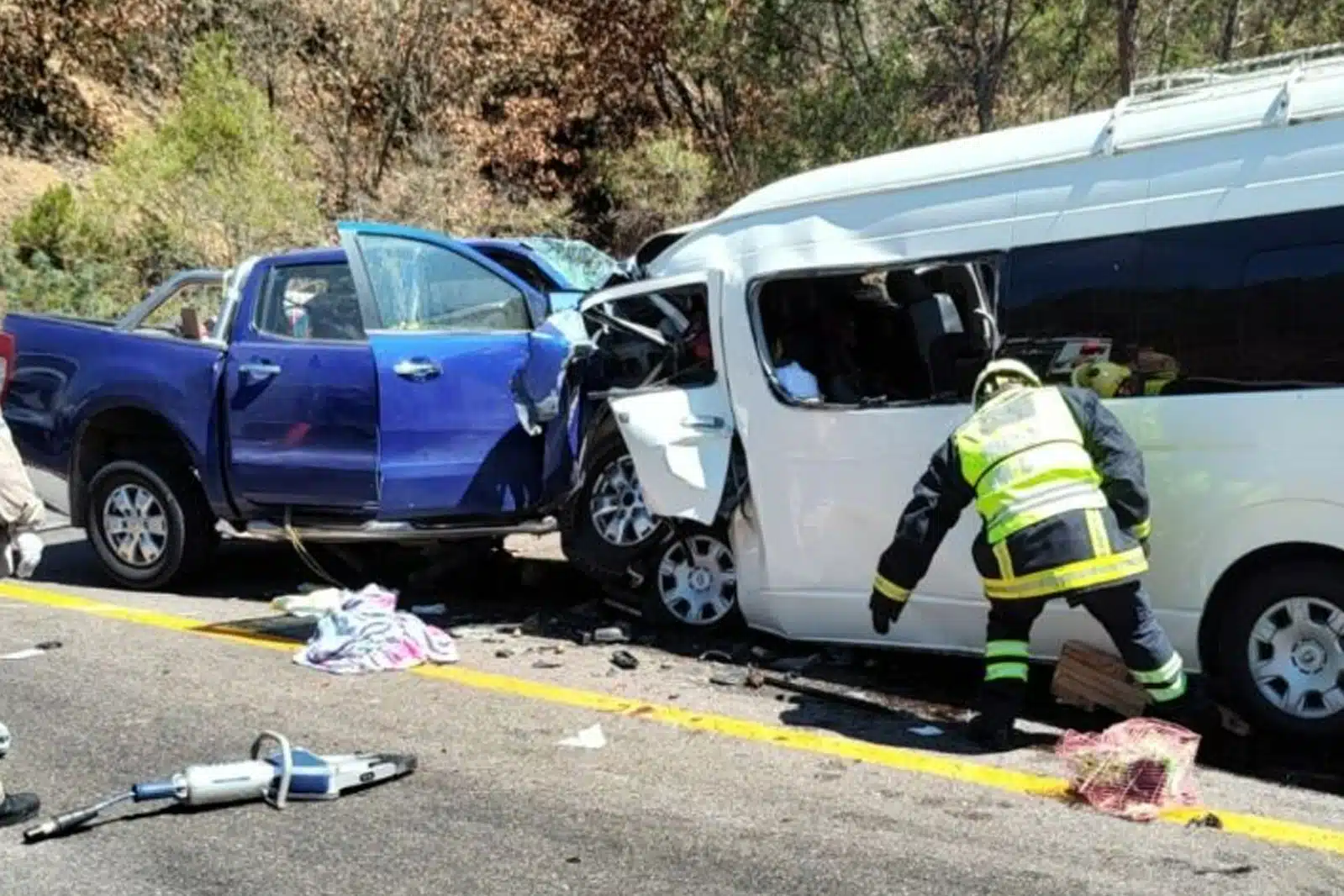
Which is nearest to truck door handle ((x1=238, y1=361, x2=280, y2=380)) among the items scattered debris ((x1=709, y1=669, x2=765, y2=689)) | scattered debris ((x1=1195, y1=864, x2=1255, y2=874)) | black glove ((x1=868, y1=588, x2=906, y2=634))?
scattered debris ((x1=709, y1=669, x2=765, y2=689))

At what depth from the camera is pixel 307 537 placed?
8.03m

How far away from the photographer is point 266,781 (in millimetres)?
5121

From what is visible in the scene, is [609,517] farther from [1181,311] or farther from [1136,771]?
[1136,771]

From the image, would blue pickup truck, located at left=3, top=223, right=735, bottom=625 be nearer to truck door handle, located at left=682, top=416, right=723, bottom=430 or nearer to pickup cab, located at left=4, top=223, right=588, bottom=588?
pickup cab, located at left=4, top=223, right=588, bottom=588

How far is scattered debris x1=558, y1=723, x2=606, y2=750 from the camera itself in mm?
5746

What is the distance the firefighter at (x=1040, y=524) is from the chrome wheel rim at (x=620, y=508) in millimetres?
2044

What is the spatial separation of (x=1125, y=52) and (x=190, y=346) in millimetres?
8414

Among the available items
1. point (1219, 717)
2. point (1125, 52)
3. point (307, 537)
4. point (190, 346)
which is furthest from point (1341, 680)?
point (1125, 52)

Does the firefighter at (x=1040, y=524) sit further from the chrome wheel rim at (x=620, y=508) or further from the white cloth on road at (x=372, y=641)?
the white cloth on road at (x=372, y=641)

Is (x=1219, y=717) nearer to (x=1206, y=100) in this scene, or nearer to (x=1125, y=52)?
(x=1206, y=100)

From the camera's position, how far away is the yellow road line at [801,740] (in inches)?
187

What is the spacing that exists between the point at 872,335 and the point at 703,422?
2.91ft

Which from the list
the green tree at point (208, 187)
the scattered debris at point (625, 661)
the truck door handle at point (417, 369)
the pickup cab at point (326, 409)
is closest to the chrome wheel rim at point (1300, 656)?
the scattered debris at point (625, 661)

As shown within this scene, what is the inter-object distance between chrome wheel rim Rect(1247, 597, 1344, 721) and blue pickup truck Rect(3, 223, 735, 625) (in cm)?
280
